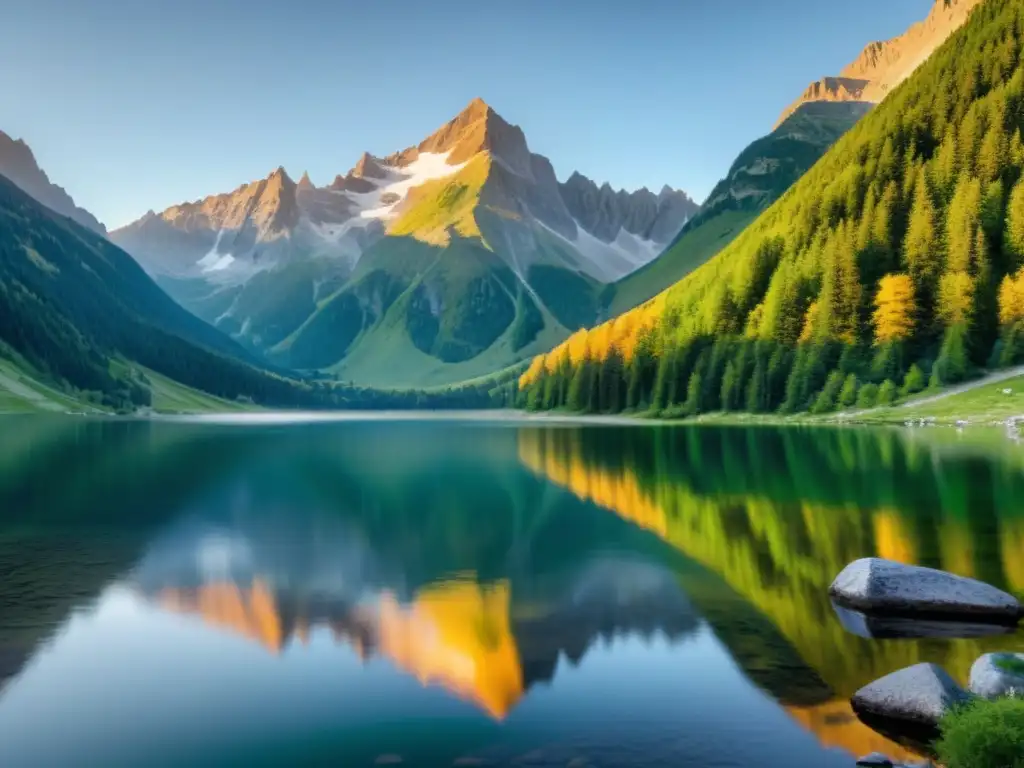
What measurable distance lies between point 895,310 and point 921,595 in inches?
6361

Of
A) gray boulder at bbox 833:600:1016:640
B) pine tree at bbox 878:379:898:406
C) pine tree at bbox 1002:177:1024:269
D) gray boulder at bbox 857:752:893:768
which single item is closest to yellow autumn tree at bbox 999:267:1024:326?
pine tree at bbox 1002:177:1024:269

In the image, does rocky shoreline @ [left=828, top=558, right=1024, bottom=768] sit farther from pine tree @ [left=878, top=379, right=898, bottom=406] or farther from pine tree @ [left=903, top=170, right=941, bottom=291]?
pine tree @ [left=903, top=170, right=941, bottom=291]

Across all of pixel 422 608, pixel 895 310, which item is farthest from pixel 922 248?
pixel 422 608

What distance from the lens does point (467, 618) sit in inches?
1191

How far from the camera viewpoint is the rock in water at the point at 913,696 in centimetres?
1948

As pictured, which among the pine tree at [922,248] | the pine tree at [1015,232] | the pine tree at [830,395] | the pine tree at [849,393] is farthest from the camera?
the pine tree at [922,248]

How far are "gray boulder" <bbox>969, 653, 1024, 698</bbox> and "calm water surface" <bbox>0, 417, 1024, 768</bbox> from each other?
2.58 m

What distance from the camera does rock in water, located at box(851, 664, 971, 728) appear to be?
19484 mm

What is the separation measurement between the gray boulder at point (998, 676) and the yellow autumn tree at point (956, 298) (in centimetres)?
16360

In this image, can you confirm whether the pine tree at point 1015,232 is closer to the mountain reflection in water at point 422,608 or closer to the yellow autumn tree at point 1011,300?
the yellow autumn tree at point 1011,300

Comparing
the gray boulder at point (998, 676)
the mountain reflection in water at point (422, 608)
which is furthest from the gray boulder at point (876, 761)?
the mountain reflection in water at point (422, 608)

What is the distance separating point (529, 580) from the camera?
3694 centimetres

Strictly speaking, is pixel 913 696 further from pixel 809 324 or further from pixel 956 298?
pixel 809 324

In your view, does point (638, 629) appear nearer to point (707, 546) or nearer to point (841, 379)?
point (707, 546)
